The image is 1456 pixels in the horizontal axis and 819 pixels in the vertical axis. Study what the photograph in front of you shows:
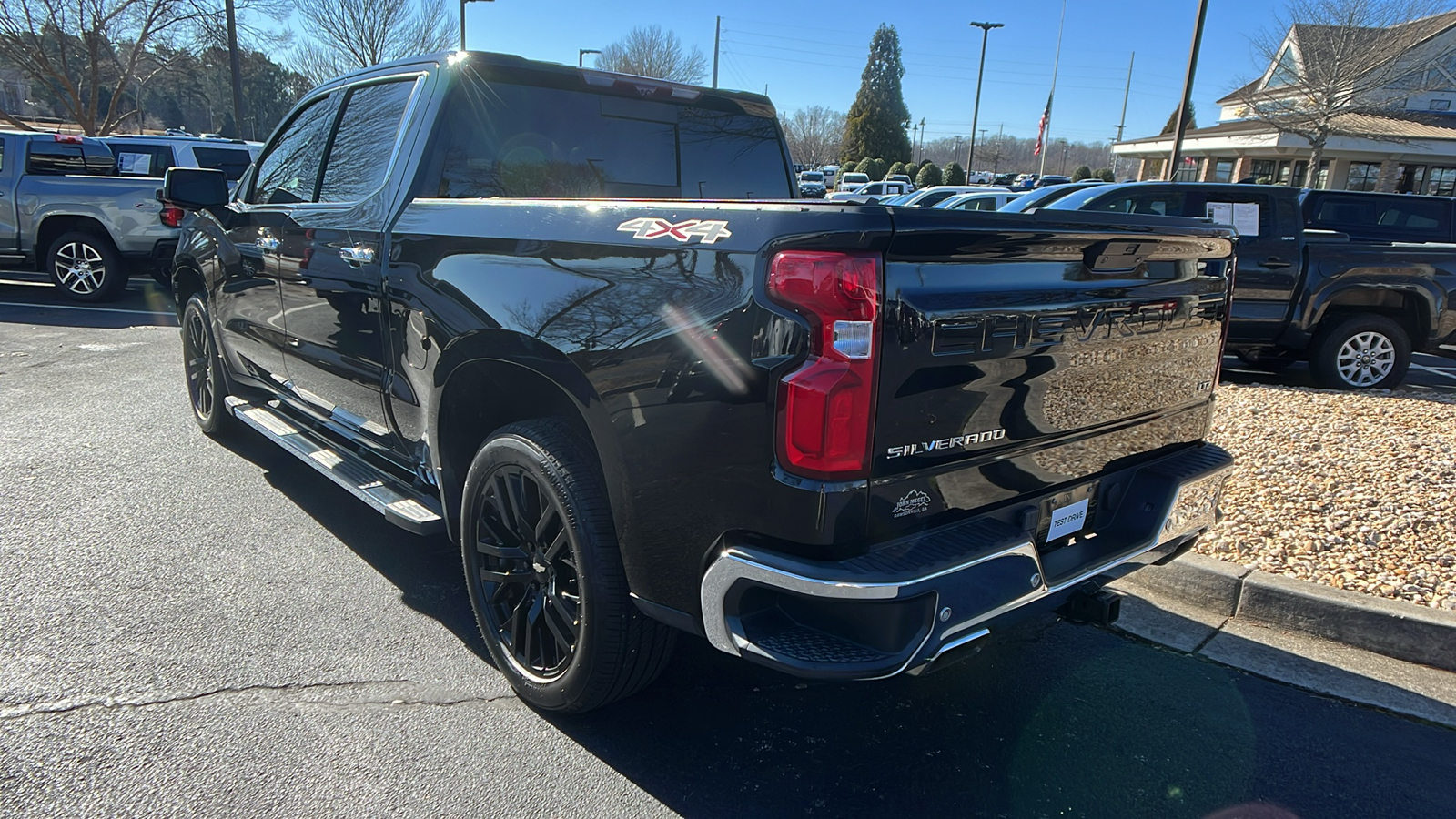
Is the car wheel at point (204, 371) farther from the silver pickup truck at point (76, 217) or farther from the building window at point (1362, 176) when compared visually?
the building window at point (1362, 176)

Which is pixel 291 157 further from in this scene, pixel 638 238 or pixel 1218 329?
pixel 1218 329

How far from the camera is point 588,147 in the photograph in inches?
147

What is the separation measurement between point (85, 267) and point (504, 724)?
11600mm

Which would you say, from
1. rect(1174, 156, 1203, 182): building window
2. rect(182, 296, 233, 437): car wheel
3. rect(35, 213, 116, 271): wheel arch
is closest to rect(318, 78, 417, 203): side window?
rect(182, 296, 233, 437): car wheel

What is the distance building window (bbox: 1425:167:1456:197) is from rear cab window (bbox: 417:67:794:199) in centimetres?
3745

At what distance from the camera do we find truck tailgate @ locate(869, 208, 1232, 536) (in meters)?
2.03

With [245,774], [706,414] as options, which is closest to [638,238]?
[706,414]

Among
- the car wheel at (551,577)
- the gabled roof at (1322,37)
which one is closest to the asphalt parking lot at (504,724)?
the car wheel at (551,577)

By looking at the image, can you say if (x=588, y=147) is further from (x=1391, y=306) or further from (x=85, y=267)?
(x=85, y=267)

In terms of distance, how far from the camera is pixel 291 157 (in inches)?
176

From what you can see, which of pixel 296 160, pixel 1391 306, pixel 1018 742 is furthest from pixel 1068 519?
pixel 1391 306

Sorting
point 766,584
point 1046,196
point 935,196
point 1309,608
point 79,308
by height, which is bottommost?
point 79,308

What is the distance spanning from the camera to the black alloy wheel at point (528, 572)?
267cm

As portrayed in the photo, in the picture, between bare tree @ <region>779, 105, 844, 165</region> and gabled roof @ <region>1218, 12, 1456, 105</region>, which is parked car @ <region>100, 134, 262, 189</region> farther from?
bare tree @ <region>779, 105, 844, 165</region>
